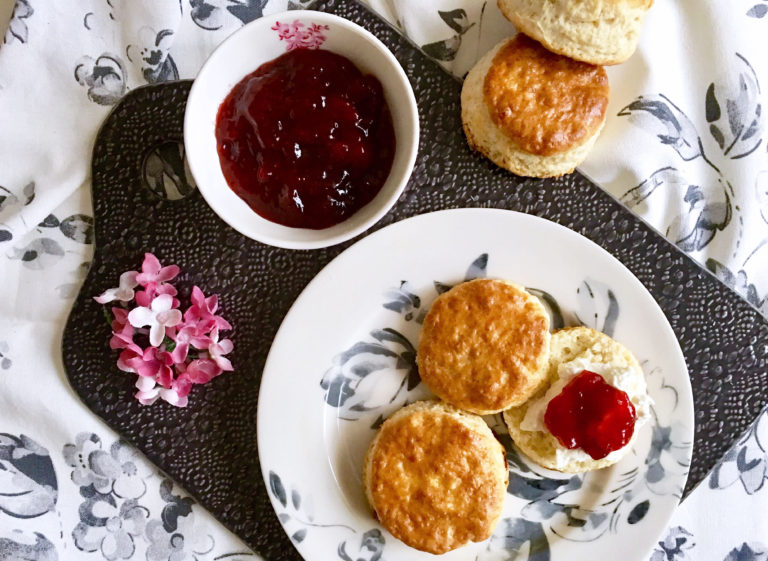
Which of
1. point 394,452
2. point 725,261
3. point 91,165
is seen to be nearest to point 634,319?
point 725,261

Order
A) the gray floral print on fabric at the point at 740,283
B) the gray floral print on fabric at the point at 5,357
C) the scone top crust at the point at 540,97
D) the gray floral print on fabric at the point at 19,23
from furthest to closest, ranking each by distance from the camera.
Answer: the gray floral print on fabric at the point at 740,283
the gray floral print on fabric at the point at 5,357
the gray floral print on fabric at the point at 19,23
the scone top crust at the point at 540,97

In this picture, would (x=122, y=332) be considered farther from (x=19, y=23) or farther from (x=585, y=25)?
(x=585, y=25)

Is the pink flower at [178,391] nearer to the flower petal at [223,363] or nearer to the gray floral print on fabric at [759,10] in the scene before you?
the flower petal at [223,363]

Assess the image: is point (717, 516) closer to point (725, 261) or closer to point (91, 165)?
point (725, 261)

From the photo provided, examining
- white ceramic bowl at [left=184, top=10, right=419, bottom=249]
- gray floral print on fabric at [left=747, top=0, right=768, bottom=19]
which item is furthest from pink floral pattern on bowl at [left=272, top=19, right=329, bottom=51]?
gray floral print on fabric at [left=747, top=0, right=768, bottom=19]

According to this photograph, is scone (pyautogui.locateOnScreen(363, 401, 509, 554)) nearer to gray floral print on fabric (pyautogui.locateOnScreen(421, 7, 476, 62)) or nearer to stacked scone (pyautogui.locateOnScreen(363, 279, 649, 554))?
stacked scone (pyautogui.locateOnScreen(363, 279, 649, 554))

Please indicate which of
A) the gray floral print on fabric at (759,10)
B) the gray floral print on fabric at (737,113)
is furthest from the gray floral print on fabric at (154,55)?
the gray floral print on fabric at (759,10)

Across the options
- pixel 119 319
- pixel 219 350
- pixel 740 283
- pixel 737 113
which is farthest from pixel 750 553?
pixel 119 319
